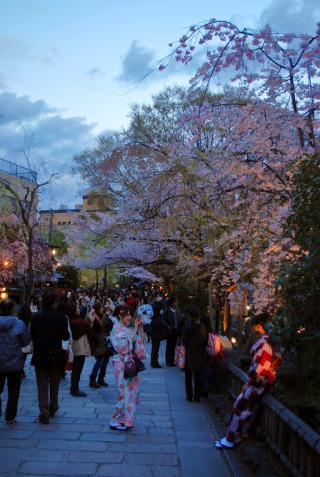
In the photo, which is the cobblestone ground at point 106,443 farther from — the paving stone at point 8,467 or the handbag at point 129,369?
the handbag at point 129,369

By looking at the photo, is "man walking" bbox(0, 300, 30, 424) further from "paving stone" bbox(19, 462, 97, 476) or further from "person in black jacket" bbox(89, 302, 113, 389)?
"person in black jacket" bbox(89, 302, 113, 389)

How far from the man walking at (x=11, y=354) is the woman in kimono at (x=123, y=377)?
1237 millimetres

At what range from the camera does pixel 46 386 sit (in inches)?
305

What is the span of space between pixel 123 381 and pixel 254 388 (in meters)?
1.99

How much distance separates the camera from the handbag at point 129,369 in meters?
7.48

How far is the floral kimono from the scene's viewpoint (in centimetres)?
743

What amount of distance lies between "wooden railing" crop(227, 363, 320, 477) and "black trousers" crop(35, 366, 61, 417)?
3020 mm

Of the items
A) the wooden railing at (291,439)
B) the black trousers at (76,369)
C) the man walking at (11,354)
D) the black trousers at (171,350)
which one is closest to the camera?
the wooden railing at (291,439)

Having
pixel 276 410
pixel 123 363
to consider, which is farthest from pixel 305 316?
pixel 123 363

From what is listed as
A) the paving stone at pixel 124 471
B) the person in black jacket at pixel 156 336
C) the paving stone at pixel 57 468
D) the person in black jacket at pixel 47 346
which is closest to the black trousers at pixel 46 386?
the person in black jacket at pixel 47 346

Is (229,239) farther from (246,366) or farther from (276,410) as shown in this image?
(276,410)

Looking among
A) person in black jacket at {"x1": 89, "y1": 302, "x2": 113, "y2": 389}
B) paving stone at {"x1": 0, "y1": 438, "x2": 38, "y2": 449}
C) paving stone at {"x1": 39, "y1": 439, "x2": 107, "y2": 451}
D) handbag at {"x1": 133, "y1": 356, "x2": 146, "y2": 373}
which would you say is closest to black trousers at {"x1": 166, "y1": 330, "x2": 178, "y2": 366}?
person in black jacket at {"x1": 89, "y1": 302, "x2": 113, "y2": 389}

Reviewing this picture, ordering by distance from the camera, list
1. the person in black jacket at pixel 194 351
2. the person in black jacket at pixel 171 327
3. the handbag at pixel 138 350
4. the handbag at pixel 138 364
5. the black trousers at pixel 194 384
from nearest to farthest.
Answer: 1. the handbag at pixel 138 364
2. the handbag at pixel 138 350
3. the person in black jacket at pixel 194 351
4. the black trousers at pixel 194 384
5. the person in black jacket at pixel 171 327

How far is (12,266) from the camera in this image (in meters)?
32.4
